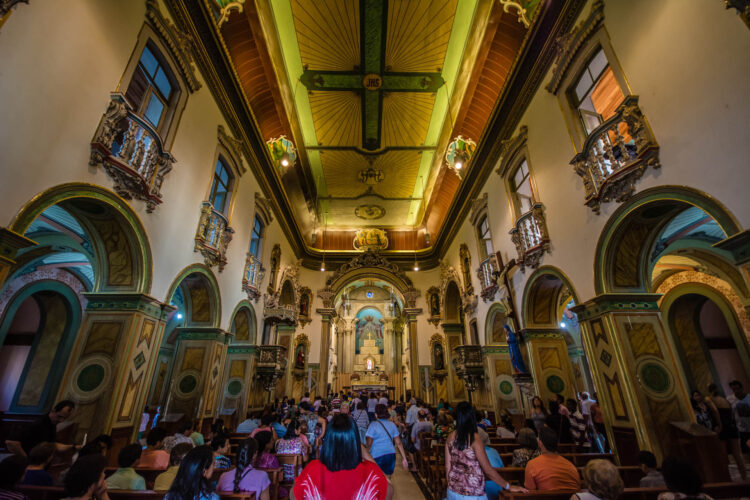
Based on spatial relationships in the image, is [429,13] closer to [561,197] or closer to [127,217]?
[561,197]

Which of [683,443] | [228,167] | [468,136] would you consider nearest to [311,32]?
[228,167]

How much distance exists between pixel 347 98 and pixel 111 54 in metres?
7.52

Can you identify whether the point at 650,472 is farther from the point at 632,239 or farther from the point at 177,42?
the point at 177,42

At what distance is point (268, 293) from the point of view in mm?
12266

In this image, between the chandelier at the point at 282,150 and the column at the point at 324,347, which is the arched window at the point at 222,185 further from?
the column at the point at 324,347

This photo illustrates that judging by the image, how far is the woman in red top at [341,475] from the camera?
6.31 ft

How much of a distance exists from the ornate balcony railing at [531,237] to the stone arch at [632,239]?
1.76 m

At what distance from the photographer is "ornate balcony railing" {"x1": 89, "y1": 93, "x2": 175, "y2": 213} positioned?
15.1ft

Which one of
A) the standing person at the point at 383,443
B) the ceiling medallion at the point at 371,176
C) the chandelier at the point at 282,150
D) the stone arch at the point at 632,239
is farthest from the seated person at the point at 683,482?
the ceiling medallion at the point at 371,176

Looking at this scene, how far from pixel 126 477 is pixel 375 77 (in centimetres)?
1062

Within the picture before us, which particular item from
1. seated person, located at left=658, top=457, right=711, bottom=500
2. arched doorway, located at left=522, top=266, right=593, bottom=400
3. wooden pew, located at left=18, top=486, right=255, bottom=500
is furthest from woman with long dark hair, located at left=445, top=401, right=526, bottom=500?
arched doorway, located at left=522, top=266, right=593, bottom=400

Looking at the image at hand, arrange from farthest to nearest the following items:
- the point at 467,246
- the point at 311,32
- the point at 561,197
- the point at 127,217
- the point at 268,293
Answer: the point at 467,246 < the point at 268,293 < the point at 311,32 < the point at 561,197 < the point at 127,217

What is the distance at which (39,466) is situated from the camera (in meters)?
3.30

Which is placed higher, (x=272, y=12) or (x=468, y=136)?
(x=272, y=12)
